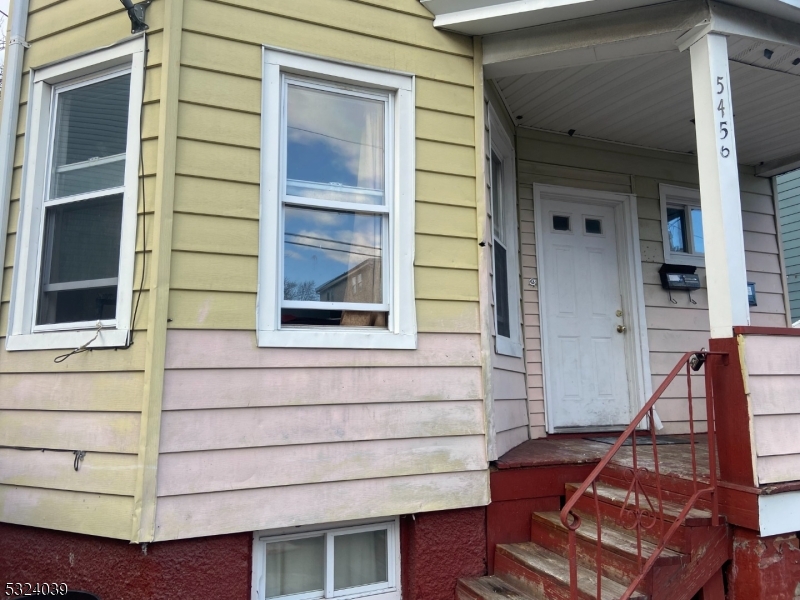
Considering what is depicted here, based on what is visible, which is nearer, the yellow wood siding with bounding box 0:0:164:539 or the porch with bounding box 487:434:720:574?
the yellow wood siding with bounding box 0:0:164:539

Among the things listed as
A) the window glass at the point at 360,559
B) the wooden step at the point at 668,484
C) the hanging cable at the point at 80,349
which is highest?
the hanging cable at the point at 80,349

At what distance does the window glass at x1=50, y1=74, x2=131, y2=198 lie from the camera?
317 cm

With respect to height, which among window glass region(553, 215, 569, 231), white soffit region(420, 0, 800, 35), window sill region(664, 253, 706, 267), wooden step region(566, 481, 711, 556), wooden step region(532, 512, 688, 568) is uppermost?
white soffit region(420, 0, 800, 35)

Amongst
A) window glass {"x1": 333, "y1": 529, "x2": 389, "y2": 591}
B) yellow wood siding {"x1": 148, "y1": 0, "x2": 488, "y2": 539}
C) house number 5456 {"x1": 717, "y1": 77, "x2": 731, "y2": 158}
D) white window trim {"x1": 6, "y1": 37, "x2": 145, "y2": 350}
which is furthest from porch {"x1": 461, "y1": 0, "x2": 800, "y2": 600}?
white window trim {"x1": 6, "y1": 37, "x2": 145, "y2": 350}

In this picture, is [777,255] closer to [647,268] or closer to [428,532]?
[647,268]

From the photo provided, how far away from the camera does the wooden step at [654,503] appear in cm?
275

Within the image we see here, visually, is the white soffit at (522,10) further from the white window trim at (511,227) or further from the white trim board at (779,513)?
the white trim board at (779,513)

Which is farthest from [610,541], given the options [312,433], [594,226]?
[594,226]

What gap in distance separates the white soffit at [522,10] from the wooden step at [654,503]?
270 cm

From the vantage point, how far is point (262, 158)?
3084 mm

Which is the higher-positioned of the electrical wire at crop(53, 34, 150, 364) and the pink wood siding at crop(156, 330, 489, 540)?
the electrical wire at crop(53, 34, 150, 364)

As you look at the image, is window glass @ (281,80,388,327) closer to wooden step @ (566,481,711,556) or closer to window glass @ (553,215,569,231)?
wooden step @ (566,481,711,556)

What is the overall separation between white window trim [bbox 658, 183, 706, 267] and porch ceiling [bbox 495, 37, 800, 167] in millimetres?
374

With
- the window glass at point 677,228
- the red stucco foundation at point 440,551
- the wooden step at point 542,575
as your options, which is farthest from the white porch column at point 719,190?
the window glass at point 677,228
